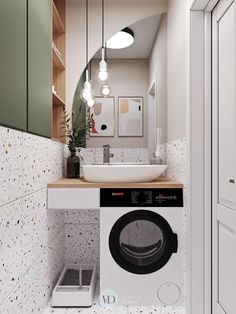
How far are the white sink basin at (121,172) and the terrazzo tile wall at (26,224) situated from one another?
319 millimetres

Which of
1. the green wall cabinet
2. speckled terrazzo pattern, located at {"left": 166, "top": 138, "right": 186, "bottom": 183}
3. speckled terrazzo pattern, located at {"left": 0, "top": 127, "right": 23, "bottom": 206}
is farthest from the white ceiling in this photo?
speckled terrazzo pattern, located at {"left": 0, "top": 127, "right": 23, "bottom": 206}

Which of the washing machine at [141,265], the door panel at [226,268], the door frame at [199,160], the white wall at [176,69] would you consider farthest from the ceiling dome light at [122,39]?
the door panel at [226,268]

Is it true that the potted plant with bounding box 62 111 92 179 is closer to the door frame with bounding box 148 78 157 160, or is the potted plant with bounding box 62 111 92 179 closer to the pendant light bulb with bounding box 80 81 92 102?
the pendant light bulb with bounding box 80 81 92 102

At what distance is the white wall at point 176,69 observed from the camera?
202 cm

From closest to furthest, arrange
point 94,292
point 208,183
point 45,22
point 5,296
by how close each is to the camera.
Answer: point 5,296 < point 208,183 < point 45,22 < point 94,292

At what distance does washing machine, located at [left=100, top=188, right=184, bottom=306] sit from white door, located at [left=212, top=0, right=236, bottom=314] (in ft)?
1.02

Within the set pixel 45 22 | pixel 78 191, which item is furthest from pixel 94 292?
pixel 45 22

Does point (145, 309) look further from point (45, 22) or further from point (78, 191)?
point (45, 22)

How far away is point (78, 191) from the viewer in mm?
2037

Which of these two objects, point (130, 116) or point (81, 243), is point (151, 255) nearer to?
point (81, 243)

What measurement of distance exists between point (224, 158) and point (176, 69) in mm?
923

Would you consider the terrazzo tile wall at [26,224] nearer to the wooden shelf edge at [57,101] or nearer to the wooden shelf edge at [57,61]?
the wooden shelf edge at [57,101]

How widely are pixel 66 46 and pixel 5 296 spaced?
2.11 meters

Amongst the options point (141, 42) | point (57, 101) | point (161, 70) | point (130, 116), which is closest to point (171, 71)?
point (161, 70)
